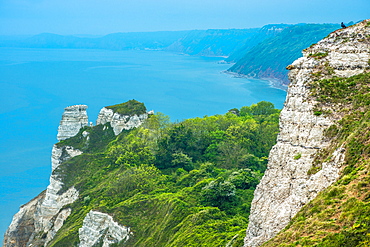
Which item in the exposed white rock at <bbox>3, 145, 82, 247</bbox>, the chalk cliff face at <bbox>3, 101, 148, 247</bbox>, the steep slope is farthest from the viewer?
the exposed white rock at <bbox>3, 145, 82, 247</bbox>

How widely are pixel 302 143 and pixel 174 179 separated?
2544 centimetres

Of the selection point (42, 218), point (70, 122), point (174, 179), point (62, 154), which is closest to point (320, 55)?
point (174, 179)

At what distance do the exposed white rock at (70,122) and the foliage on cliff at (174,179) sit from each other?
175cm

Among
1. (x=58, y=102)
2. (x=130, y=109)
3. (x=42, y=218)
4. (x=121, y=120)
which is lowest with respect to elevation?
(x=58, y=102)

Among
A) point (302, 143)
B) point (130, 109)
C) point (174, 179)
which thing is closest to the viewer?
point (302, 143)

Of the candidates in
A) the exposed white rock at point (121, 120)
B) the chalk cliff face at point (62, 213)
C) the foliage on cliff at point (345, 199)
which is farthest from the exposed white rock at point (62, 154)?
the foliage on cliff at point (345, 199)

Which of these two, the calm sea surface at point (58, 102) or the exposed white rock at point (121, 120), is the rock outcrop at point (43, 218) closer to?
the exposed white rock at point (121, 120)

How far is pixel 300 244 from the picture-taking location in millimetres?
12383

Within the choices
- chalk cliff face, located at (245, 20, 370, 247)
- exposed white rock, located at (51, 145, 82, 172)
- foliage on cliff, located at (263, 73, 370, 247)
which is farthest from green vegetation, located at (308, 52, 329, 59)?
exposed white rock, located at (51, 145, 82, 172)

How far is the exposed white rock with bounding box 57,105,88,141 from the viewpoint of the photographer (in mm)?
59594

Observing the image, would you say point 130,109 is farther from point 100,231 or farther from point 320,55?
point 320,55

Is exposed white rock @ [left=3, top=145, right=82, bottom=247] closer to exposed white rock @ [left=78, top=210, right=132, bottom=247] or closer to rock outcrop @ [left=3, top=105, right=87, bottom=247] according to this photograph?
rock outcrop @ [left=3, top=105, right=87, bottom=247]

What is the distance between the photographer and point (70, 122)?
59.7 meters

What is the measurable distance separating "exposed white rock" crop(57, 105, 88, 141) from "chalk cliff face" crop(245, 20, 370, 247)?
44.9 meters
